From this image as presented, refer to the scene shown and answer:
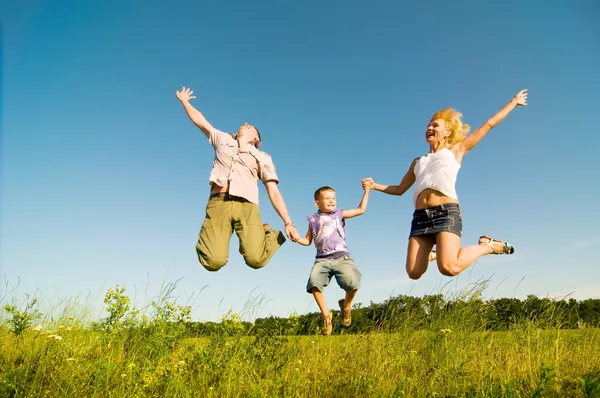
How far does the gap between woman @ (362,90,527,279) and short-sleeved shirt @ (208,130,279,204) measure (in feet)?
6.92

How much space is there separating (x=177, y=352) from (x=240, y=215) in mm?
2109

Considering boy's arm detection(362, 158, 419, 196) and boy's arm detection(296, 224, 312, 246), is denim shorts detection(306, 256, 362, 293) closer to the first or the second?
boy's arm detection(296, 224, 312, 246)

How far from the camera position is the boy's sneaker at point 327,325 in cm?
616

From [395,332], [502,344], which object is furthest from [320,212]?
[502,344]

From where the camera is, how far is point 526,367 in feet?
13.3

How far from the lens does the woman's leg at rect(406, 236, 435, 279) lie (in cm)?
520

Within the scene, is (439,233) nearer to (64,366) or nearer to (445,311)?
(445,311)

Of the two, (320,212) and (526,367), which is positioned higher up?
(320,212)

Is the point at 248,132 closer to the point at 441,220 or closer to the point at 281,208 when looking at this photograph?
the point at 281,208

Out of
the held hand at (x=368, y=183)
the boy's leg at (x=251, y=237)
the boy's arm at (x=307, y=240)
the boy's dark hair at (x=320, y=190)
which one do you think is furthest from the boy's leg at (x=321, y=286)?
the held hand at (x=368, y=183)

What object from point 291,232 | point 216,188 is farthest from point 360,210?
point 216,188

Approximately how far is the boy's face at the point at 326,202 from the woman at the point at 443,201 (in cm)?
154

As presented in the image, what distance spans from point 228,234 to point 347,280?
182 centimetres

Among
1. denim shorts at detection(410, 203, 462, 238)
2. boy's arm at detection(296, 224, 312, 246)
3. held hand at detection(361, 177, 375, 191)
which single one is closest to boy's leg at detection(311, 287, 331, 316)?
boy's arm at detection(296, 224, 312, 246)
